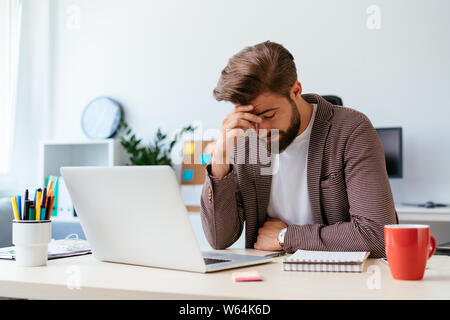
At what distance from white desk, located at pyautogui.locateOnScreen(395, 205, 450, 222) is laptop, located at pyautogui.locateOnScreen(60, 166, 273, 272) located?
180cm

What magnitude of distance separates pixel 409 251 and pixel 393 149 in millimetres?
2178

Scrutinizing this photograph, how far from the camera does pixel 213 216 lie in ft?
4.58

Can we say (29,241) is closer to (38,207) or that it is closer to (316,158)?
(38,207)

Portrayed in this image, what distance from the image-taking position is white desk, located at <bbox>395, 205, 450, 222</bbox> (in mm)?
2650

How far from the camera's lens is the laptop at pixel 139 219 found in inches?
37.7

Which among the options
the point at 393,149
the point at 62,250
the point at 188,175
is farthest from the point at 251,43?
the point at 62,250

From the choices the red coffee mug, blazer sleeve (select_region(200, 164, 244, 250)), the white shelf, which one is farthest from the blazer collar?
the white shelf

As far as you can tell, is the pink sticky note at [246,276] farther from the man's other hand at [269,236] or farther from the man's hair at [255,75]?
the man's hair at [255,75]

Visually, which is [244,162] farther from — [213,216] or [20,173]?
[20,173]

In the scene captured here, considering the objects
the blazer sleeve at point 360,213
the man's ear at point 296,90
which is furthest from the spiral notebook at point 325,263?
the man's ear at point 296,90

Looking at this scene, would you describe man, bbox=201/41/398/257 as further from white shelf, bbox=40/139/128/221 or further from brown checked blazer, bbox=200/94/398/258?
white shelf, bbox=40/139/128/221

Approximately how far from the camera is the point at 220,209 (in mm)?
1396

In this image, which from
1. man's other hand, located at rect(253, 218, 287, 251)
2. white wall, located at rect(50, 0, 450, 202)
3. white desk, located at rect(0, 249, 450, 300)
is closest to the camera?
white desk, located at rect(0, 249, 450, 300)

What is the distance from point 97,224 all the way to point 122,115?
2.67 metres
